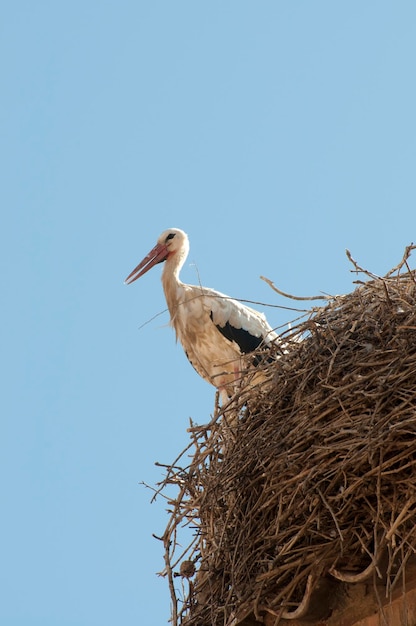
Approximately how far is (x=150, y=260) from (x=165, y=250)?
0.14m

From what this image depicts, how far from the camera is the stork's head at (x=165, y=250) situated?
10.3m

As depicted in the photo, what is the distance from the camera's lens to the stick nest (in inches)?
175

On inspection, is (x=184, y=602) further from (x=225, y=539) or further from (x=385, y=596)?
(x=385, y=596)

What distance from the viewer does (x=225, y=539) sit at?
500 cm

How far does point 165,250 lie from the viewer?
10.4 metres

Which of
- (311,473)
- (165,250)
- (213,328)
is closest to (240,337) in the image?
(213,328)

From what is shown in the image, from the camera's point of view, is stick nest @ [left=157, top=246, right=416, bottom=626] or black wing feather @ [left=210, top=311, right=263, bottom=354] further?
black wing feather @ [left=210, top=311, right=263, bottom=354]

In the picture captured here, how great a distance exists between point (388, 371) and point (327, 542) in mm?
664

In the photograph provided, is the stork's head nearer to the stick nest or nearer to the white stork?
the white stork

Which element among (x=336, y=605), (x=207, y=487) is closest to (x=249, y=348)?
(x=207, y=487)

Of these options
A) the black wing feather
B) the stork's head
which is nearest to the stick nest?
the black wing feather

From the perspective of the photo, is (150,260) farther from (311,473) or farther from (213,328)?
(311,473)

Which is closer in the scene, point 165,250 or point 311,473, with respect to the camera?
point 311,473

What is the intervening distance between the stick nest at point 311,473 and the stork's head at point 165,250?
4704mm
